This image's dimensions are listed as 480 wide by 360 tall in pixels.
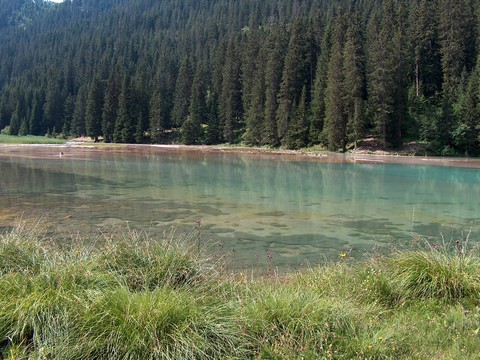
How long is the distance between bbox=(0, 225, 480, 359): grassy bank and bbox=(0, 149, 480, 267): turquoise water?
2297 millimetres

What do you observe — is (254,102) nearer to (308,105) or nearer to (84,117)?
(308,105)

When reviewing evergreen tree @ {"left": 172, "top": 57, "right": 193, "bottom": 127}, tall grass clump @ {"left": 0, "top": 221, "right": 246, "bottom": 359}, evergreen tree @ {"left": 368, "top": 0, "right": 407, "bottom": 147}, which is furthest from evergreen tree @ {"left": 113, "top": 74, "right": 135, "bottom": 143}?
tall grass clump @ {"left": 0, "top": 221, "right": 246, "bottom": 359}

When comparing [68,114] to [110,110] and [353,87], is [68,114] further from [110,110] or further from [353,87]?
[353,87]

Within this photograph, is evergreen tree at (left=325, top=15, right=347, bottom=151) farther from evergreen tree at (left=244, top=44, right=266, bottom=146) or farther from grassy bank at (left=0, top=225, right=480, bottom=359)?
grassy bank at (left=0, top=225, right=480, bottom=359)

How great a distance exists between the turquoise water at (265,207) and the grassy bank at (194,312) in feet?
7.54

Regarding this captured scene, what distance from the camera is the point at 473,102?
59594 millimetres

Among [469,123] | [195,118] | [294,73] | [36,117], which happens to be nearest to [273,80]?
[294,73]

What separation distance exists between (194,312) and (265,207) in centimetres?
1596

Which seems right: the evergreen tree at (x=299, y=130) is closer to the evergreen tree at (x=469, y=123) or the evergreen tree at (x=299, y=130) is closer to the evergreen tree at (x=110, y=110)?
the evergreen tree at (x=469, y=123)

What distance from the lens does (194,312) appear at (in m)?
4.57

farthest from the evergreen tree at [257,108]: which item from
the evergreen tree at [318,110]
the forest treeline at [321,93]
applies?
the evergreen tree at [318,110]

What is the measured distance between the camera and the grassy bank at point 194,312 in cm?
420

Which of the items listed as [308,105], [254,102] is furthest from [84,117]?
[308,105]

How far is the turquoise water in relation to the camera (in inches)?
553
